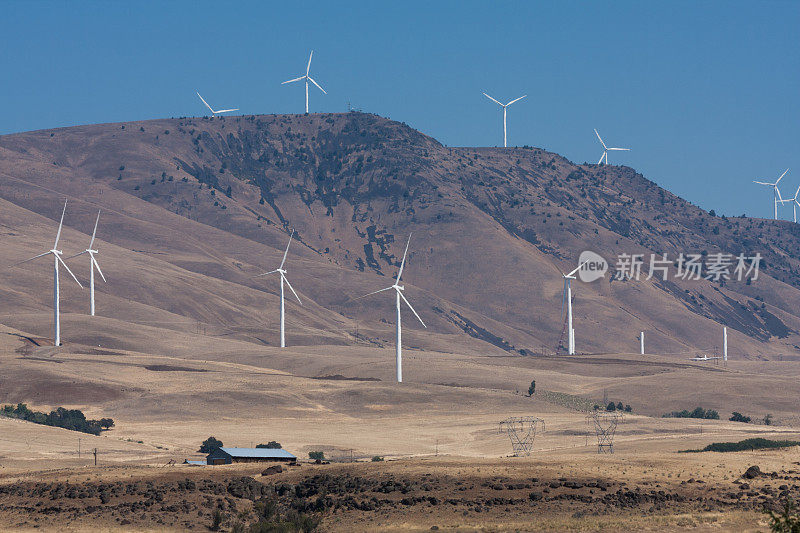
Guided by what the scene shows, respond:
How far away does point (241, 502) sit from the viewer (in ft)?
160

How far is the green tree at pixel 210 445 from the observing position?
77750 millimetres

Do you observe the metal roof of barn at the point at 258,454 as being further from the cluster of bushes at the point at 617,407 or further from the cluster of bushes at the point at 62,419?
the cluster of bushes at the point at 617,407

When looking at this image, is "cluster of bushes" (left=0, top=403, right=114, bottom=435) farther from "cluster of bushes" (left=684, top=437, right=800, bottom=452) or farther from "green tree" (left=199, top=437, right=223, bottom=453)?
"cluster of bushes" (left=684, top=437, right=800, bottom=452)

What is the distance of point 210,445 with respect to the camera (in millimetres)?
79250

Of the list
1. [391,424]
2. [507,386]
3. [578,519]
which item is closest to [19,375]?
[391,424]

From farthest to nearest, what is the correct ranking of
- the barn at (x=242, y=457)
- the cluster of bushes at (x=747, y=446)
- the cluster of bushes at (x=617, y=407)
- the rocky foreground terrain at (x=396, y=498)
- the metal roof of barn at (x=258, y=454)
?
the cluster of bushes at (x=617, y=407) < the cluster of bushes at (x=747, y=446) < the metal roof of barn at (x=258, y=454) < the barn at (x=242, y=457) < the rocky foreground terrain at (x=396, y=498)

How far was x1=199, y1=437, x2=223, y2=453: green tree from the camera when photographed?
7775 centimetres

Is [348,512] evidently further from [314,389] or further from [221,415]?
[314,389]

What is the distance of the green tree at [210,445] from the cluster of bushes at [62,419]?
12.6m

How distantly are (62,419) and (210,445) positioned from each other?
20089 millimetres

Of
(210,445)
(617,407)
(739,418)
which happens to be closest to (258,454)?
(210,445)

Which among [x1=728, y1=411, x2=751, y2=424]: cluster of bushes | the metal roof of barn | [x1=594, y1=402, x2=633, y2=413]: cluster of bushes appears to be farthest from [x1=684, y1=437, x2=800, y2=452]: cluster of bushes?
[x1=594, y1=402, x2=633, y2=413]: cluster of bushes

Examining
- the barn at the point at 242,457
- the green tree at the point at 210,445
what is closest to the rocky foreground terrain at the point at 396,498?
the barn at the point at 242,457

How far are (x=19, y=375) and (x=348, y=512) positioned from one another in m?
78.2
